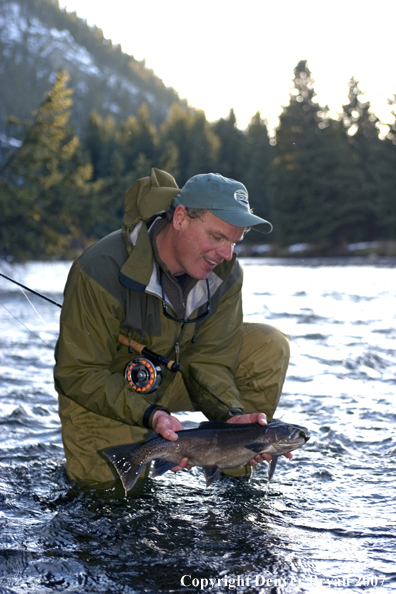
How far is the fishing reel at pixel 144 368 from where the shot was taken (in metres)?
3.27

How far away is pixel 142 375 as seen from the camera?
326 centimetres

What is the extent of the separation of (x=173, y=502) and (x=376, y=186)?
41.0 meters

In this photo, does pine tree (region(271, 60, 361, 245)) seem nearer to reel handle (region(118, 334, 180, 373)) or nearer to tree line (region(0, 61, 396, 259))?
tree line (region(0, 61, 396, 259))

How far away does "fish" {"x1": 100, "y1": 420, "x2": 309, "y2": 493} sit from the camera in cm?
286

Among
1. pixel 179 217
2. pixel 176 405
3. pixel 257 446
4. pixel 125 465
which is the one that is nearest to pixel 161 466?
pixel 125 465

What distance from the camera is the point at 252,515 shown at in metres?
2.92

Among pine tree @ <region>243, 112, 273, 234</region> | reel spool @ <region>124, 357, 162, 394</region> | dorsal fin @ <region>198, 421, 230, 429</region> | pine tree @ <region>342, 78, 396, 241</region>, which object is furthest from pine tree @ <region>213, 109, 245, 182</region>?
dorsal fin @ <region>198, 421, 230, 429</region>

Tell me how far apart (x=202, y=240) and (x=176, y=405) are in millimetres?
1119

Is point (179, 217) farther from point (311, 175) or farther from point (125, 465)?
point (311, 175)

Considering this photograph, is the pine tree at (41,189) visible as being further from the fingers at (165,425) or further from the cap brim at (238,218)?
the fingers at (165,425)

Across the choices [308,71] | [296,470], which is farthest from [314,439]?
[308,71]

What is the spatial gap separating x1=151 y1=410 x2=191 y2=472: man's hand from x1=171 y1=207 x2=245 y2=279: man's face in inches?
28.3

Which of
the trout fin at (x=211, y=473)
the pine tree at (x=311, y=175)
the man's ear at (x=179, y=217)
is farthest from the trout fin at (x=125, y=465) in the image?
the pine tree at (x=311, y=175)

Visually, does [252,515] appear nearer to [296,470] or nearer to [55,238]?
[296,470]
